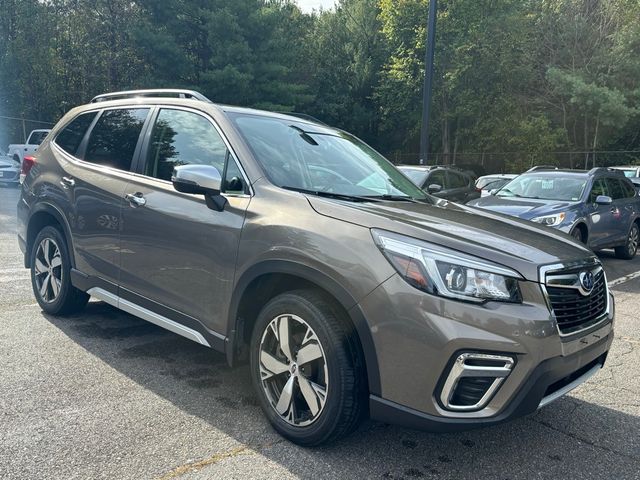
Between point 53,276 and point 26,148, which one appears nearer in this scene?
point 53,276

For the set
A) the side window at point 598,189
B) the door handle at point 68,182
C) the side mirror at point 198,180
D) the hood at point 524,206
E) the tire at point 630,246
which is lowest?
the tire at point 630,246

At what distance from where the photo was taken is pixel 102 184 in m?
4.11

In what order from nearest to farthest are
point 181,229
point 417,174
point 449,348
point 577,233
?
1. point 449,348
2. point 181,229
3. point 577,233
4. point 417,174

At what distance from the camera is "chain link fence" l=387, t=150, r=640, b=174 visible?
86.0 ft

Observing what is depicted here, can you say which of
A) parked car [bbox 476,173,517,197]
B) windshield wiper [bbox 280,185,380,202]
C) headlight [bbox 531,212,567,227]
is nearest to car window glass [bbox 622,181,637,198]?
headlight [bbox 531,212,567,227]

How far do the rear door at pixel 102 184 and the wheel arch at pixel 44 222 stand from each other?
11 cm

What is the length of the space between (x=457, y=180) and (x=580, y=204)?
3.04m

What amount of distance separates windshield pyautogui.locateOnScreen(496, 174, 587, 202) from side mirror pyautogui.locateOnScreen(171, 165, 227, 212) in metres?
7.42

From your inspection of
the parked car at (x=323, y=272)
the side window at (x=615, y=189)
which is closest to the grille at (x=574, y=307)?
the parked car at (x=323, y=272)

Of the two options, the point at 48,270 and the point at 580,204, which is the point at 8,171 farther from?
the point at 580,204

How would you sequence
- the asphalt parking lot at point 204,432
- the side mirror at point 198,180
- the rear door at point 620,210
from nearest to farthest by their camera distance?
the asphalt parking lot at point 204,432 < the side mirror at point 198,180 < the rear door at point 620,210

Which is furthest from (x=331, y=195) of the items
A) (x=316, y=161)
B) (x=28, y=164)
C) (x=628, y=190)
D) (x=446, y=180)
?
(x=628, y=190)

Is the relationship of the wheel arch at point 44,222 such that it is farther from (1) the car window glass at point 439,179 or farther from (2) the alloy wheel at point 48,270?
(1) the car window glass at point 439,179

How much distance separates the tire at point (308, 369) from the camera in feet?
8.66
